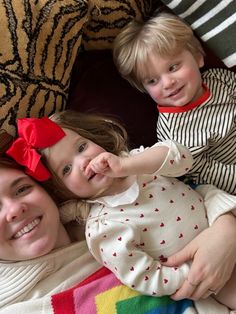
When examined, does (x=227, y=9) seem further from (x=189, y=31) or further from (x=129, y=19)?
(x=129, y=19)

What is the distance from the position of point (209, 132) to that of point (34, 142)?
0.48 metres

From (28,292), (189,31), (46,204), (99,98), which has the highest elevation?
(189,31)

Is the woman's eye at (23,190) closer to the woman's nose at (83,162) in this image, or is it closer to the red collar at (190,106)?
the woman's nose at (83,162)

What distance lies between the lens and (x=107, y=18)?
1.35m

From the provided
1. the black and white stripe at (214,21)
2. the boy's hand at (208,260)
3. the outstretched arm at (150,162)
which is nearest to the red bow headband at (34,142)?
the outstretched arm at (150,162)

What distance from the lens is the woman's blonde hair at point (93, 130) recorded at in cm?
127

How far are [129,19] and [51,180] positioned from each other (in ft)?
1.67

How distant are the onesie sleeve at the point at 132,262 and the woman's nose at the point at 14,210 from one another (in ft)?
0.56

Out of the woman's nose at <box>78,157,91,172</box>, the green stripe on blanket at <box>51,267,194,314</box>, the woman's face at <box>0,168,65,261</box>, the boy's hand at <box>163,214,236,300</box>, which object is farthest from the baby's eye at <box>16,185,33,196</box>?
the boy's hand at <box>163,214,236,300</box>

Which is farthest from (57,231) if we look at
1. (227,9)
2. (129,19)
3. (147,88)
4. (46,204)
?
(227,9)

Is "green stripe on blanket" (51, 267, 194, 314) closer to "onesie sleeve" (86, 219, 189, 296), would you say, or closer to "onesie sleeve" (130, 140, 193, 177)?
"onesie sleeve" (86, 219, 189, 296)

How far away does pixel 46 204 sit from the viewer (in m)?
1.19

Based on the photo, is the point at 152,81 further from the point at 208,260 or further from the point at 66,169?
the point at 208,260

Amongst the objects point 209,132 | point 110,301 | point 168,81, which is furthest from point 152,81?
point 110,301
